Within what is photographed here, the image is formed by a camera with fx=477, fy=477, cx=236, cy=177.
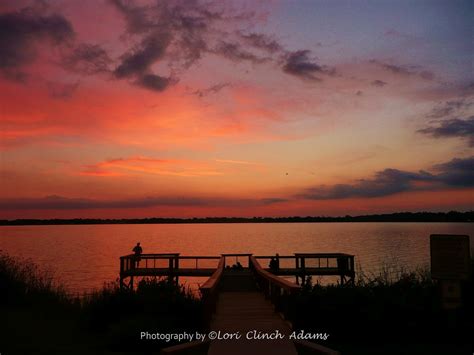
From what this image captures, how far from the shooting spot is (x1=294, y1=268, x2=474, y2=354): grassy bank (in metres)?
11.2

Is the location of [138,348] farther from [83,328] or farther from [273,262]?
[273,262]

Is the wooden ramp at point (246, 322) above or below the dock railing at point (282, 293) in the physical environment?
below

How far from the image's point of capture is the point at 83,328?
519 inches

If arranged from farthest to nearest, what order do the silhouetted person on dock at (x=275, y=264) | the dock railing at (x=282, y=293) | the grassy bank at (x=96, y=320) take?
the silhouetted person on dock at (x=275, y=264) < the dock railing at (x=282, y=293) < the grassy bank at (x=96, y=320)

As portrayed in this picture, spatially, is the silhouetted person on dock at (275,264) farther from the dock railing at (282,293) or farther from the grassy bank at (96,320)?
the grassy bank at (96,320)

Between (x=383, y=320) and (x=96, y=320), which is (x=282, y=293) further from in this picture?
(x=96, y=320)

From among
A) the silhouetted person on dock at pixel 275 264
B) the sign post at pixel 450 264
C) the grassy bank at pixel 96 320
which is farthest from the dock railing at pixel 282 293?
the silhouetted person on dock at pixel 275 264

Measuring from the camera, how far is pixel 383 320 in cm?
1175

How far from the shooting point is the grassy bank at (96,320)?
1073 centimetres

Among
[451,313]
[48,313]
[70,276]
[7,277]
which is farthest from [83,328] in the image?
[70,276]

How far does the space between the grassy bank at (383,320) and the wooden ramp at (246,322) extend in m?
0.85

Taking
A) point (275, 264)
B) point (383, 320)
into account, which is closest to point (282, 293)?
point (383, 320)

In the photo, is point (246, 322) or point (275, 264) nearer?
point (246, 322)

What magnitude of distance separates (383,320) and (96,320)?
24.8ft
